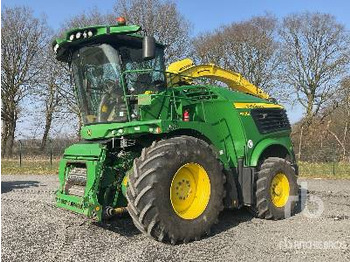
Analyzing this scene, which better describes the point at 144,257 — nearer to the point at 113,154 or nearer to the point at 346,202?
the point at 113,154

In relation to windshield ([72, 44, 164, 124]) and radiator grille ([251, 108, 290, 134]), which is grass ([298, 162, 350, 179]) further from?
windshield ([72, 44, 164, 124])

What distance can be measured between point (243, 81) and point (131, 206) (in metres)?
5.00

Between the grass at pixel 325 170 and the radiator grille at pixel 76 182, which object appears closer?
the radiator grille at pixel 76 182

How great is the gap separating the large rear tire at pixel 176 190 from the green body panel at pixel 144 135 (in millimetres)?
417

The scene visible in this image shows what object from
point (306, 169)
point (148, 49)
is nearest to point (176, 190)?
point (148, 49)

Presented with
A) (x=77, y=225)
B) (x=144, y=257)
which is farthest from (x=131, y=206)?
(x=77, y=225)

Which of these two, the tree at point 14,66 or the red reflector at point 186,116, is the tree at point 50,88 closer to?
the tree at point 14,66

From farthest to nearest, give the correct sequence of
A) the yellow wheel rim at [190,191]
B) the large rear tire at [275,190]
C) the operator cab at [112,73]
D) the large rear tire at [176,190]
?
1. the large rear tire at [275,190]
2. the operator cab at [112,73]
3. the yellow wheel rim at [190,191]
4. the large rear tire at [176,190]

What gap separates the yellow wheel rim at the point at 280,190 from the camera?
24.6ft

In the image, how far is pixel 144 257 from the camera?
197 inches

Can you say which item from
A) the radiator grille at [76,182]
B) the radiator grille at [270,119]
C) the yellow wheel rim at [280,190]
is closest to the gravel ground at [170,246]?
the yellow wheel rim at [280,190]

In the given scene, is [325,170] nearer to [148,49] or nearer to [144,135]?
[144,135]

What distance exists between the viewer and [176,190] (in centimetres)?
581

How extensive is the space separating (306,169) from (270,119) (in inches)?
475
